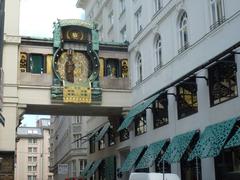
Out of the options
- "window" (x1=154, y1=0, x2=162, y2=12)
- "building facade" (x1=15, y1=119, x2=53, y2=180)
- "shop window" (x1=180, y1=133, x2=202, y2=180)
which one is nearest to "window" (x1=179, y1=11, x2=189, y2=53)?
"window" (x1=154, y1=0, x2=162, y2=12)

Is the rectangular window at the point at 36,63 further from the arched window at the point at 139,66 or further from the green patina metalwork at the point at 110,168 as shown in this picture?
the green patina metalwork at the point at 110,168

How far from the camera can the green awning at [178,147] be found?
25844 millimetres

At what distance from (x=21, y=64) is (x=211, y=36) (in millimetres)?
15307

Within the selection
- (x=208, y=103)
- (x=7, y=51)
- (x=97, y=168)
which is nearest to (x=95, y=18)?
(x=97, y=168)

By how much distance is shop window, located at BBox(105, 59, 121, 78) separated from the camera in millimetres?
37250

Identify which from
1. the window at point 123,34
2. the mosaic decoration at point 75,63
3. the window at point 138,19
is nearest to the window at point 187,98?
the mosaic decoration at point 75,63

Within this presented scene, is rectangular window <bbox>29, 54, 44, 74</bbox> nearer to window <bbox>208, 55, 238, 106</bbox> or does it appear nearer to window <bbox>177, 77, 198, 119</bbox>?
window <bbox>177, 77, 198, 119</bbox>

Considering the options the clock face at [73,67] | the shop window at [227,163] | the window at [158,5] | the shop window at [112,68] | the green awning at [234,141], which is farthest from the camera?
the shop window at [112,68]

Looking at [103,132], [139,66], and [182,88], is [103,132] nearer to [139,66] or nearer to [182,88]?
[139,66]

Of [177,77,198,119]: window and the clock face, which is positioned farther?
the clock face

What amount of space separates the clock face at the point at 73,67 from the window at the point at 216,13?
42.7ft

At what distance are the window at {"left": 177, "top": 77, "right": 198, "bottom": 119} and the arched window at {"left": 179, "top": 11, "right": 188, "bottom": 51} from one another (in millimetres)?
2381

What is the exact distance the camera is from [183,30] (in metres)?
29.2

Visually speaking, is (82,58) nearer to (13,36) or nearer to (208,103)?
(13,36)
